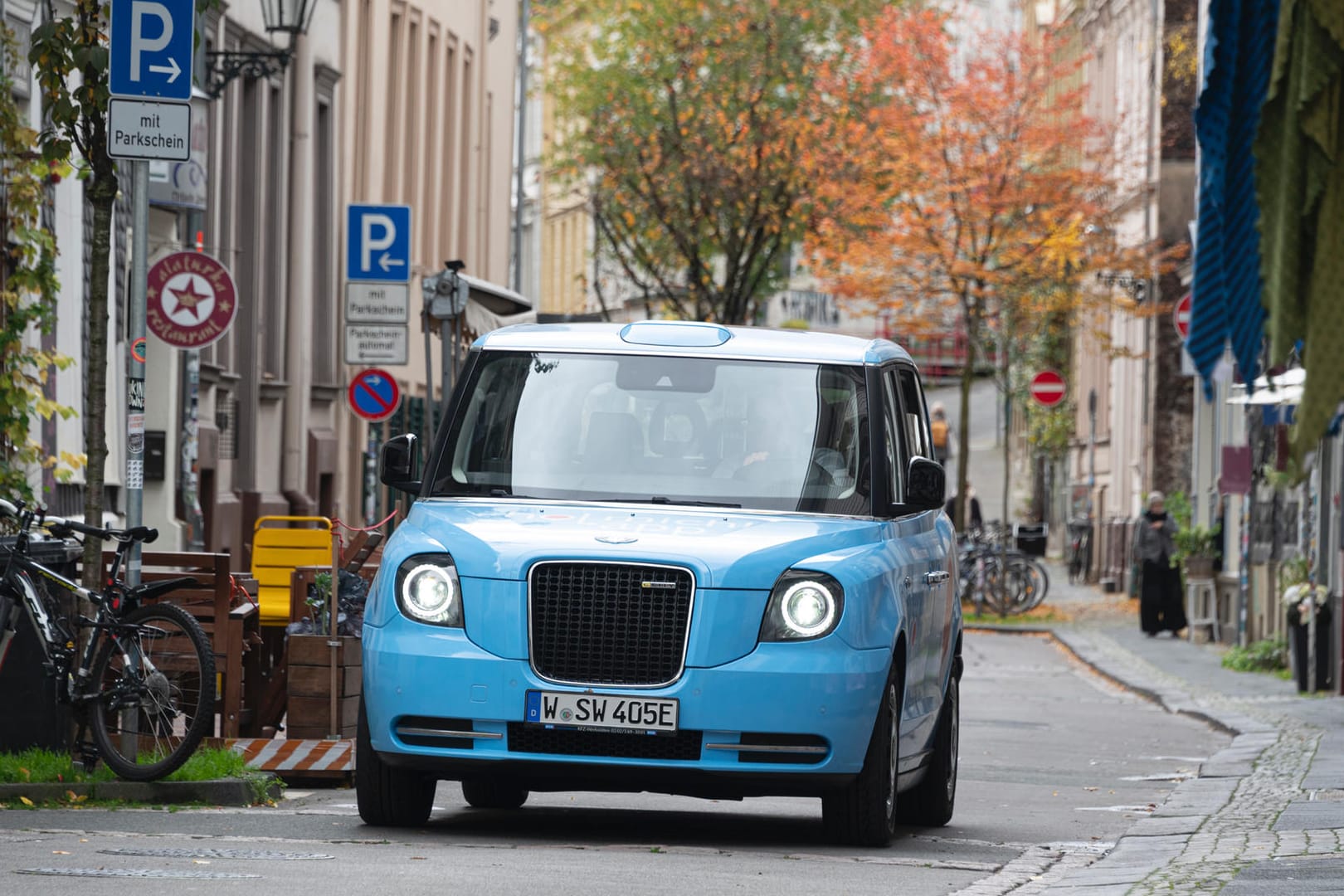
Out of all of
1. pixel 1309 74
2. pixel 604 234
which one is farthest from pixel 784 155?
pixel 1309 74

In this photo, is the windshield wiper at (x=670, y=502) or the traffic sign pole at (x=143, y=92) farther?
the traffic sign pole at (x=143, y=92)

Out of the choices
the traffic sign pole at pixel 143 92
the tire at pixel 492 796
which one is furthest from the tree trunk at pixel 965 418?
the traffic sign pole at pixel 143 92

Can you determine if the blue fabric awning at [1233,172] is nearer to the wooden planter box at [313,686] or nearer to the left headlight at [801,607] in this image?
the left headlight at [801,607]

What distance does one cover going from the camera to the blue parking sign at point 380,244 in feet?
78.2

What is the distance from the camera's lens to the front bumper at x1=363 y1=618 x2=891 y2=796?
10.2m

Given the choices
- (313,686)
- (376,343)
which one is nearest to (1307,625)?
(376,343)

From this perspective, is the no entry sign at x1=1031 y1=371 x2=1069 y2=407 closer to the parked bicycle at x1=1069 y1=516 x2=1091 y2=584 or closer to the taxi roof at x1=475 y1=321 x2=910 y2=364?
the parked bicycle at x1=1069 y1=516 x2=1091 y2=584

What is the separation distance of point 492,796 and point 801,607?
246cm

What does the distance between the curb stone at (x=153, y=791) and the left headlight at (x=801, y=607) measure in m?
2.72

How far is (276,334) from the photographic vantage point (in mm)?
31500

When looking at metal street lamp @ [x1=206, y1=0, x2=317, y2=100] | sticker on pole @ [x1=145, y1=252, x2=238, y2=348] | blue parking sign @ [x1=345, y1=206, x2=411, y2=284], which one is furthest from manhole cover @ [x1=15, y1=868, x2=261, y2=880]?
blue parking sign @ [x1=345, y1=206, x2=411, y2=284]

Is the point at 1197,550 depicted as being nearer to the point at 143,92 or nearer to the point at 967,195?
the point at 967,195

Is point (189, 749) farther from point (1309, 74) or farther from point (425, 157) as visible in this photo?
point (425, 157)

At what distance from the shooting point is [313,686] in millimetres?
13438
